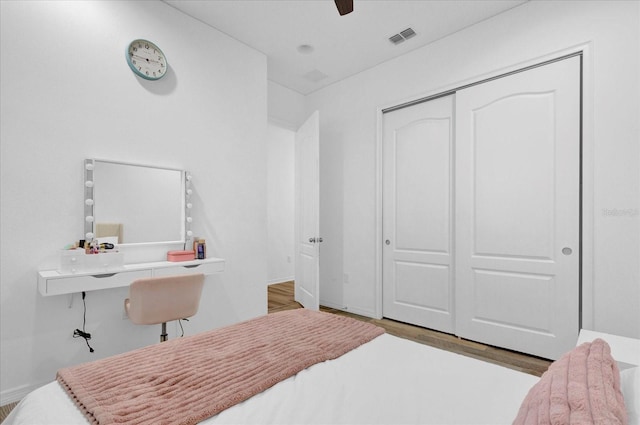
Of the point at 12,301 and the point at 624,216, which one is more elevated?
the point at 624,216

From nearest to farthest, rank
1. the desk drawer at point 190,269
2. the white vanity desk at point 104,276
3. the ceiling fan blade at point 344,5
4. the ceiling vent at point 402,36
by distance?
the ceiling fan blade at point 344,5
the white vanity desk at point 104,276
the desk drawer at point 190,269
the ceiling vent at point 402,36

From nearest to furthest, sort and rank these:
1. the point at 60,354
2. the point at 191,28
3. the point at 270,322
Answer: the point at 270,322
the point at 60,354
the point at 191,28

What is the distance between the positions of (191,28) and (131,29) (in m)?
0.53

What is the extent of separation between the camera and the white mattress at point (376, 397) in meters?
0.97

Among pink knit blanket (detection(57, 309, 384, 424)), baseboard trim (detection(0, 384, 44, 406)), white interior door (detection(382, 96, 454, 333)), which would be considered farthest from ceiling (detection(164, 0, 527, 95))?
baseboard trim (detection(0, 384, 44, 406))

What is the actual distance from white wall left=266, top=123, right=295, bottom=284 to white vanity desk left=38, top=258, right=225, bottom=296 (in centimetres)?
293

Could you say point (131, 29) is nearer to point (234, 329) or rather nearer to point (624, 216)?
point (234, 329)

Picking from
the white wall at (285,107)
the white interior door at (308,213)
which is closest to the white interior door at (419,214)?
the white interior door at (308,213)

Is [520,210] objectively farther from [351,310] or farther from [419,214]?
[351,310]

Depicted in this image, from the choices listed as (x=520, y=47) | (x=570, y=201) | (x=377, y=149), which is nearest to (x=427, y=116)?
(x=377, y=149)

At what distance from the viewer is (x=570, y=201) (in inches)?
96.3

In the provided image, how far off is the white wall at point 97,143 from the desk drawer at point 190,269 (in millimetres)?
253

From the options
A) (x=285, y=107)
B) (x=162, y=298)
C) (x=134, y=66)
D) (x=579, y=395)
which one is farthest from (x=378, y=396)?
(x=285, y=107)

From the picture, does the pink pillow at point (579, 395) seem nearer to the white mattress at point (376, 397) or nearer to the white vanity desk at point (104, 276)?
the white mattress at point (376, 397)
